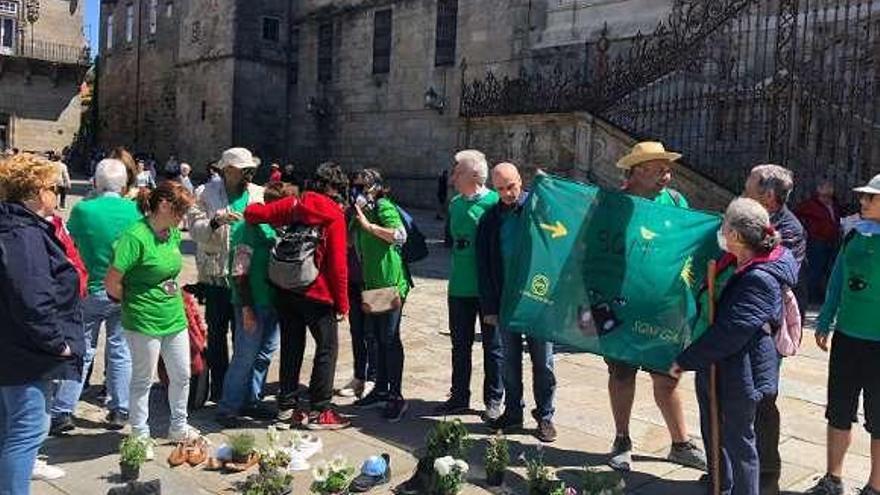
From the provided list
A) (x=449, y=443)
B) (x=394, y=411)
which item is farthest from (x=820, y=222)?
(x=449, y=443)

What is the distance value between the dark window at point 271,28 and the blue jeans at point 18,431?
97.5ft

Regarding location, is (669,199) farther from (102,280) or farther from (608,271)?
(102,280)

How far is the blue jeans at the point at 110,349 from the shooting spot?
17.9 ft

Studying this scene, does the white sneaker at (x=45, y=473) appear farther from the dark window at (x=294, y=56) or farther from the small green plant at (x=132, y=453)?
the dark window at (x=294, y=56)

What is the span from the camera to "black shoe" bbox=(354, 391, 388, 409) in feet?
20.2

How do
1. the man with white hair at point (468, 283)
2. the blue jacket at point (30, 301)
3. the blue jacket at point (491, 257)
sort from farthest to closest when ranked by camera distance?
1. the man with white hair at point (468, 283)
2. the blue jacket at point (491, 257)
3. the blue jacket at point (30, 301)

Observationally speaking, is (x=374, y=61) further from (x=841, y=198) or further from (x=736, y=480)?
(x=736, y=480)

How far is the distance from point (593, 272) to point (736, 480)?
1483mm

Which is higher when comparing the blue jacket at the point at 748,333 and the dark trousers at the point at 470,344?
the blue jacket at the point at 748,333

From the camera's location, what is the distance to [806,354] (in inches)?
328

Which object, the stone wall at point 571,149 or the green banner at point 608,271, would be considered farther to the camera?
the stone wall at point 571,149

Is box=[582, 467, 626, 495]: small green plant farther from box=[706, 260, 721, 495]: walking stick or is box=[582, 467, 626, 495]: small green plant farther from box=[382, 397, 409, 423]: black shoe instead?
box=[382, 397, 409, 423]: black shoe

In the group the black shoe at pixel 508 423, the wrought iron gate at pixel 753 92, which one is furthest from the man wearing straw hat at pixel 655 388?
the wrought iron gate at pixel 753 92

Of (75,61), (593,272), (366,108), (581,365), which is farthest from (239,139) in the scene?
(593,272)
